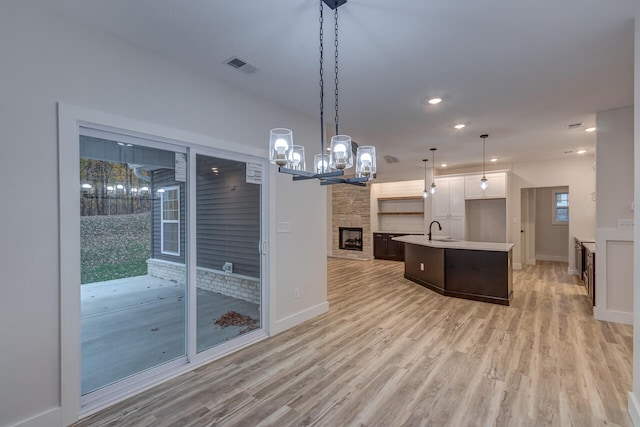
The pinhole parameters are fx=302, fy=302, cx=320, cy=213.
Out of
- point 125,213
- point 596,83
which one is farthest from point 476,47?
point 125,213

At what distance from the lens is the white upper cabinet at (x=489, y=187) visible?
7504mm

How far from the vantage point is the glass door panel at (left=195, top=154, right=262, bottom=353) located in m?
3.05

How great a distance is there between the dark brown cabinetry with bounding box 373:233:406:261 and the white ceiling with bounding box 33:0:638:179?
5.41m

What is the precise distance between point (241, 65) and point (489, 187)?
7.05 metres

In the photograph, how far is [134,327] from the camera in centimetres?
273

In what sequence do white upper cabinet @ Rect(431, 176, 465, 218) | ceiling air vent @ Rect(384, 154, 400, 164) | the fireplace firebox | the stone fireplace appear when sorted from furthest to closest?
the fireplace firebox < the stone fireplace < white upper cabinet @ Rect(431, 176, 465, 218) < ceiling air vent @ Rect(384, 154, 400, 164)

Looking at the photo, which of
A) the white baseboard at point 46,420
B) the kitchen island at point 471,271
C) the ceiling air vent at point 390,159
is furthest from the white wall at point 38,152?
the ceiling air vent at point 390,159

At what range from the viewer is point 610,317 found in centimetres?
392

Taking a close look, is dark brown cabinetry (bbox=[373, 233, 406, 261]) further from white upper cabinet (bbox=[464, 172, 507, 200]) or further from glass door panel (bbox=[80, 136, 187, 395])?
glass door panel (bbox=[80, 136, 187, 395])

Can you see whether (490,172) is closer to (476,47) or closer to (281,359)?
(476,47)

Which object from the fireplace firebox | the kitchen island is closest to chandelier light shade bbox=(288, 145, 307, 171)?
the kitchen island

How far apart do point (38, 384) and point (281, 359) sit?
5.89 feet

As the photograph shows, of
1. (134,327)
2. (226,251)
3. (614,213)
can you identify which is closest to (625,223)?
(614,213)

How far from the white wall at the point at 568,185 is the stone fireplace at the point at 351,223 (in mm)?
3851
